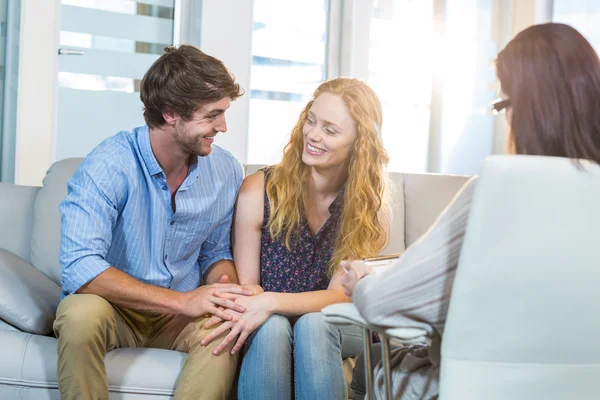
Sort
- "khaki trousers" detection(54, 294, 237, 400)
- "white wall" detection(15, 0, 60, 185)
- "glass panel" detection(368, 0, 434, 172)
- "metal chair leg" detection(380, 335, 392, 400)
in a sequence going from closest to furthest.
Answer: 1. "metal chair leg" detection(380, 335, 392, 400)
2. "khaki trousers" detection(54, 294, 237, 400)
3. "white wall" detection(15, 0, 60, 185)
4. "glass panel" detection(368, 0, 434, 172)

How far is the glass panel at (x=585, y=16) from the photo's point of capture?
4.77 m

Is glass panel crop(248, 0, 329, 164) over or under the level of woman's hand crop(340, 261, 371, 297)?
over

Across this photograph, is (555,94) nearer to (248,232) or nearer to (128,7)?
(248,232)

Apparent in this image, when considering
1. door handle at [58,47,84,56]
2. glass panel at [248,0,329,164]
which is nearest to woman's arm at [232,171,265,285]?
door handle at [58,47,84,56]

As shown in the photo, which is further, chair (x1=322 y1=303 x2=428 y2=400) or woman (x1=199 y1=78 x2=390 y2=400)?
woman (x1=199 y1=78 x2=390 y2=400)

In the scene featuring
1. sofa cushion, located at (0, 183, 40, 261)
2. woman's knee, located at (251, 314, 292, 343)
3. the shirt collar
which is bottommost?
woman's knee, located at (251, 314, 292, 343)

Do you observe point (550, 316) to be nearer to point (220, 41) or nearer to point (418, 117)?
point (220, 41)

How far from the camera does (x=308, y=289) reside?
83.9 inches

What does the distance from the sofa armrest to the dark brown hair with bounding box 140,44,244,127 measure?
1.98ft

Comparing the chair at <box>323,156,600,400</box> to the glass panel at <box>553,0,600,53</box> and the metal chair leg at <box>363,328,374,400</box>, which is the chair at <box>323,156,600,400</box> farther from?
the glass panel at <box>553,0,600,53</box>

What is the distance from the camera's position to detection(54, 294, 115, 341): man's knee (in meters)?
1.75

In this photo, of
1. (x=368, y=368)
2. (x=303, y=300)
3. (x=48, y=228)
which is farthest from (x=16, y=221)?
(x=368, y=368)

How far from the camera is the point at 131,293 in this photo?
6.17 ft

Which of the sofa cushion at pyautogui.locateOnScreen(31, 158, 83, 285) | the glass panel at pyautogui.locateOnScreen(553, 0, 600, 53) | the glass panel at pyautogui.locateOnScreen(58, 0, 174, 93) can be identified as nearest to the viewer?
the sofa cushion at pyautogui.locateOnScreen(31, 158, 83, 285)
